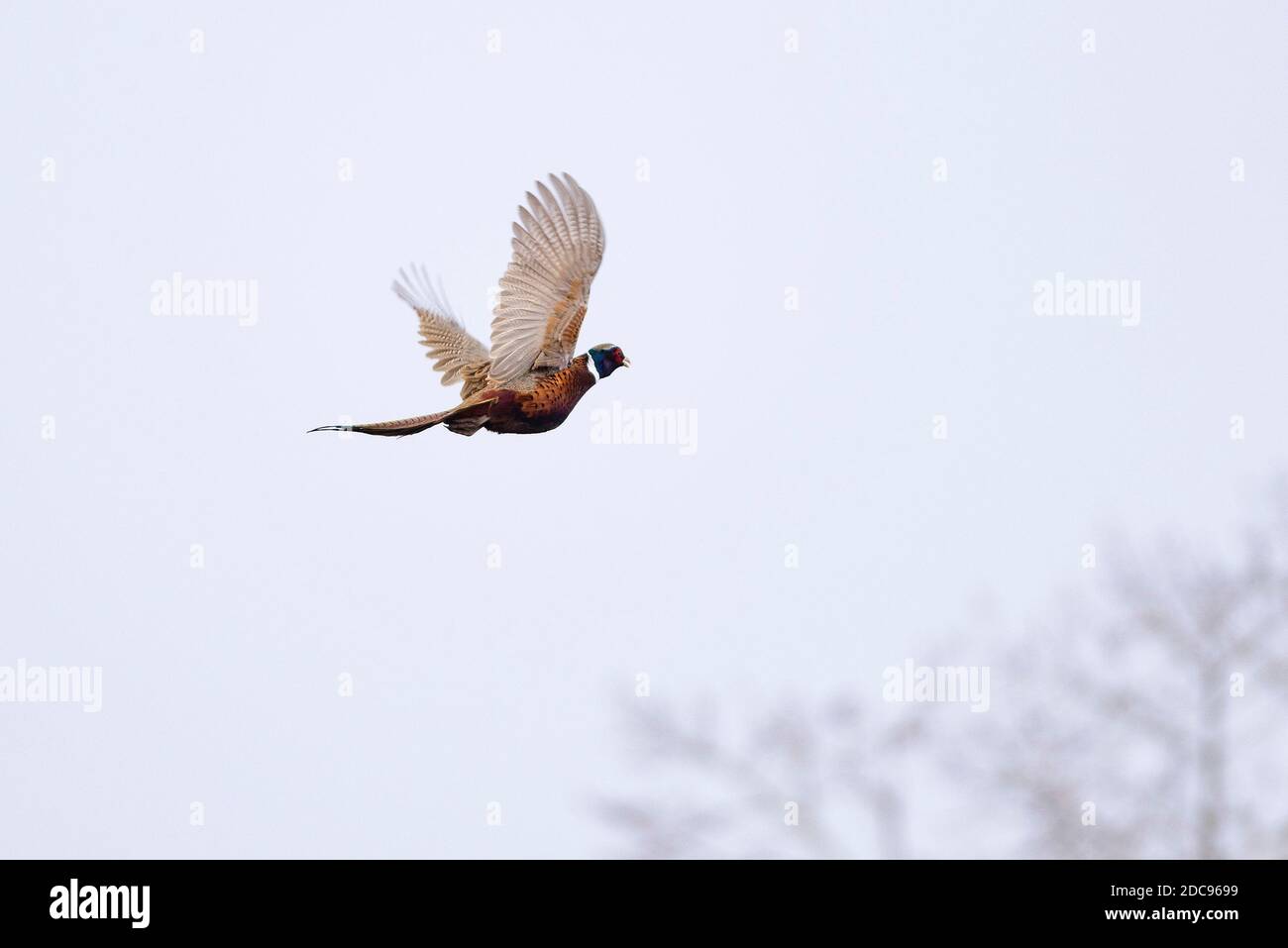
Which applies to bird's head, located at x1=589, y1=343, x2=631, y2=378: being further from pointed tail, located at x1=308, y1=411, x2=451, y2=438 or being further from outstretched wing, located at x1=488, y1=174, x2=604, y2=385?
pointed tail, located at x1=308, y1=411, x2=451, y2=438

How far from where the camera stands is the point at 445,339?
13414 millimetres

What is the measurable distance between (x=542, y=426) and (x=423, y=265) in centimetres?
296

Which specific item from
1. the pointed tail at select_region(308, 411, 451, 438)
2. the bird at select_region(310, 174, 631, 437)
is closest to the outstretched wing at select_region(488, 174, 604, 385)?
the bird at select_region(310, 174, 631, 437)

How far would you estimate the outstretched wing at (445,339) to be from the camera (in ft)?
41.4

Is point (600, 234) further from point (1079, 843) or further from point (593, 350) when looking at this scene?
point (1079, 843)

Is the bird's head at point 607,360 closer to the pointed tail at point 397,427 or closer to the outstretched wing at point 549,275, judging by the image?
the outstretched wing at point 549,275

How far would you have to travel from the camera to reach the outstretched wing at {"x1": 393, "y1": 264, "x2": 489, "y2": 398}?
1263cm

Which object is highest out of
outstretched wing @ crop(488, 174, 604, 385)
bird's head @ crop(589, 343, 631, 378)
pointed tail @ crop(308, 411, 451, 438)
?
outstretched wing @ crop(488, 174, 604, 385)

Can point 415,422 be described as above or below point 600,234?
below

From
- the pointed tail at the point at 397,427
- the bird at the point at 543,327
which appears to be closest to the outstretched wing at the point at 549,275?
the bird at the point at 543,327

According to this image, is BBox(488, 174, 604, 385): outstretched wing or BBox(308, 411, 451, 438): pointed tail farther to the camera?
BBox(488, 174, 604, 385): outstretched wing

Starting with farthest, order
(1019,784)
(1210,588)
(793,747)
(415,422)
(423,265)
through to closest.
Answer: (793,747) < (1210,588) < (1019,784) < (423,265) < (415,422)

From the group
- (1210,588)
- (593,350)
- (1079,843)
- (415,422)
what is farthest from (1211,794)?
(415,422)
